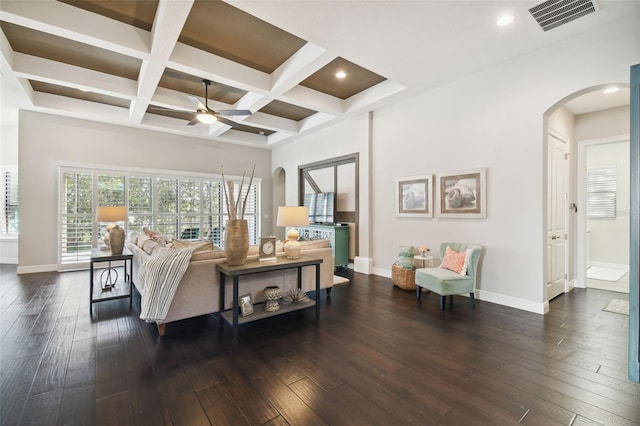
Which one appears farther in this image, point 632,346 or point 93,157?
point 93,157

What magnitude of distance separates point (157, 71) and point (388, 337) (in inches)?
174

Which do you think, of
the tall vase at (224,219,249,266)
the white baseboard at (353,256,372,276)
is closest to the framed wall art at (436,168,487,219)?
the white baseboard at (353,256,372,276)

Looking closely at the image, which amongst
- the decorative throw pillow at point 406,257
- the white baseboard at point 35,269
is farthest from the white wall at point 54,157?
the decorative throw pillow at point 406,257

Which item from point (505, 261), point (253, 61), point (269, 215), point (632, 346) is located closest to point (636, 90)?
point (632, 346)

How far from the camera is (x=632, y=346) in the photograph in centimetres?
190

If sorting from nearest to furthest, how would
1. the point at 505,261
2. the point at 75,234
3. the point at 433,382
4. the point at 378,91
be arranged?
the point at 433,382, the point at 505,261, the point at 378,91, the point at 75,234

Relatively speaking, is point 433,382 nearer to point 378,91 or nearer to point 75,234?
point 378,91

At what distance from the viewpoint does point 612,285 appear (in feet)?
15.3

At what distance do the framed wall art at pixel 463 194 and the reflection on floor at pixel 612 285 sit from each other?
260 cm

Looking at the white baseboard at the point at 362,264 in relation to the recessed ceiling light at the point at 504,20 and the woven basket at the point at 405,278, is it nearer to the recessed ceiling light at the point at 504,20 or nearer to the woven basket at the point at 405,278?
the woven basket at the point at 405,278

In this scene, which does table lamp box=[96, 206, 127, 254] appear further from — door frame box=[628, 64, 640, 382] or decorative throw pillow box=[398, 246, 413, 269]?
door frame box=[628, 64, 640, 382]

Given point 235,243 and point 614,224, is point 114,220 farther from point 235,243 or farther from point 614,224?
point 614,224

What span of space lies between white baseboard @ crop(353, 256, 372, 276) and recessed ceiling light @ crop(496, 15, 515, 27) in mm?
3997

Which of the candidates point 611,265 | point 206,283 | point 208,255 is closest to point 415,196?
point 208,255
